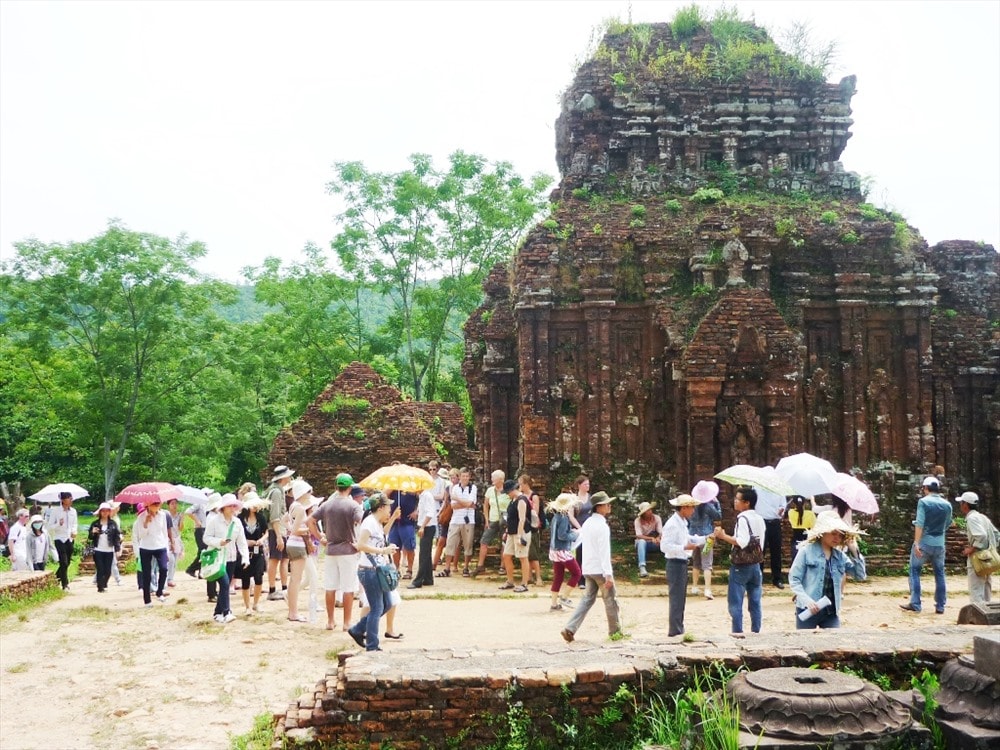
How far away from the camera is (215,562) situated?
10.2m

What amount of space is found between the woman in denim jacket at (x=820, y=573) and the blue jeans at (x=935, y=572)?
3878 millimetres

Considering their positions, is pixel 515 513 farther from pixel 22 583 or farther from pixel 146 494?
pixel 22 583

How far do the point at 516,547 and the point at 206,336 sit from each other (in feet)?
62.1

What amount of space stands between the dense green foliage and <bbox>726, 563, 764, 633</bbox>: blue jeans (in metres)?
20.8

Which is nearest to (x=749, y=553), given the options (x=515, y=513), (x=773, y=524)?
(x=773, y=524)

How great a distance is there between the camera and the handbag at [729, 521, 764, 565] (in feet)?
26.2

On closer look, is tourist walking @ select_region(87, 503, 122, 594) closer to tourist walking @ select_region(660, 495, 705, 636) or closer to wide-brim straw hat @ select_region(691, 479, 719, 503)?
wide-brim straw hat @ select_region(691, 479, 719, 503)

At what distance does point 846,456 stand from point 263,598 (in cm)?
972

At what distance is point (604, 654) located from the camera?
247 inches

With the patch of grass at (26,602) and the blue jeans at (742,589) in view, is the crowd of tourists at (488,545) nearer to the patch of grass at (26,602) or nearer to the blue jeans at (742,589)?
the blue jeans at (742,589)

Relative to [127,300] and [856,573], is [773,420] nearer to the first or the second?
[856,573]

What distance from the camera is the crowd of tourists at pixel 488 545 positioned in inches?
317

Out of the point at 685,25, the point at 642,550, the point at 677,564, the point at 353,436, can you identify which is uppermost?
the point at 685,25

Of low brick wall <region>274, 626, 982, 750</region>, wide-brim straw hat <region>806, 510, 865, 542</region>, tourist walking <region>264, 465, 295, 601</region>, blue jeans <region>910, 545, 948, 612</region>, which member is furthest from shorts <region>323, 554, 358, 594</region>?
blue jeans <region>910, 545, 948, 612</region>
